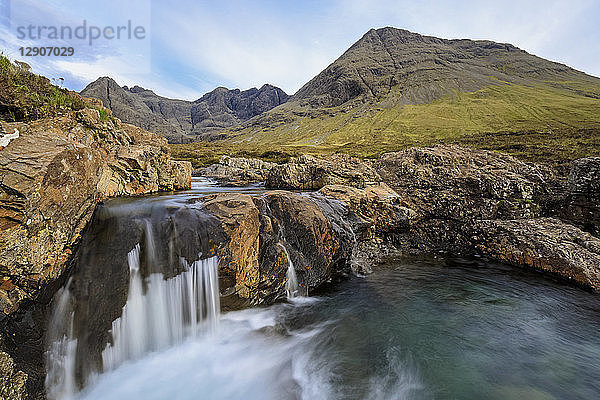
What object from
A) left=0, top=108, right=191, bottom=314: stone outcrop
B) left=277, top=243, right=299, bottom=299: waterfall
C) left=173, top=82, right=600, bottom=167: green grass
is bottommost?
left=277, top=243, right=299, bottom=299: waterfall

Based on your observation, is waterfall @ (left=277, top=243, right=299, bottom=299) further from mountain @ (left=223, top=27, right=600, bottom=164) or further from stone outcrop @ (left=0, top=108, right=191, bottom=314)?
mountain @ (left=223, top=27, right=600, bottom=164)

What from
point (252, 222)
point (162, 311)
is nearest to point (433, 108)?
point (252, 222)

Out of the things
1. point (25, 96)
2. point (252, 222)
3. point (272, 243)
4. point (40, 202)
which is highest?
point (25, 96)

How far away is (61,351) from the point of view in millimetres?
5262

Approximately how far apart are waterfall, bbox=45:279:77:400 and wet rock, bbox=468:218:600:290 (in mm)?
16212

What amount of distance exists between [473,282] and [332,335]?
7148 mm

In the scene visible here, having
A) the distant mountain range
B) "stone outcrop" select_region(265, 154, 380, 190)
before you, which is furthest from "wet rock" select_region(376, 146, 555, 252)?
the distant mountain range

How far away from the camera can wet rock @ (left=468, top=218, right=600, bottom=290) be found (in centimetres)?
1028

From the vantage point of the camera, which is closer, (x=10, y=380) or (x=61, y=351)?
(x=10, y=380)

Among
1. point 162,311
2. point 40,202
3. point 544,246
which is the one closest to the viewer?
point 40,202

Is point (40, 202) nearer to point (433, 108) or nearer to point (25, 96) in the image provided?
point (25, 96)

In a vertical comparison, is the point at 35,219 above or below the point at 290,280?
above

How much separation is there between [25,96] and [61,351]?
763cm

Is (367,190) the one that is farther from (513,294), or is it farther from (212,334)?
(212,334)
